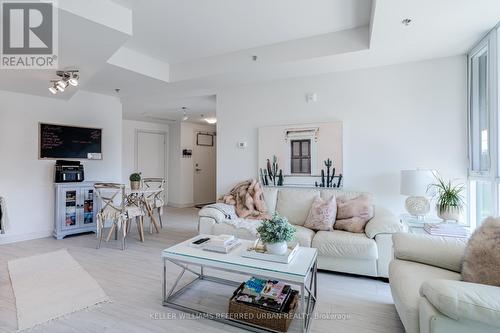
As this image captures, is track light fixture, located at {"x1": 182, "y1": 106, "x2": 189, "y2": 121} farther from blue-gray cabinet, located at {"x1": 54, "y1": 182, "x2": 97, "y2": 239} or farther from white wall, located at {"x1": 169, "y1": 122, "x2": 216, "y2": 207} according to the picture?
blue-gray cabinet, located at {"x1": 54, "y1": 182, "x2": 97, "y2": 239}

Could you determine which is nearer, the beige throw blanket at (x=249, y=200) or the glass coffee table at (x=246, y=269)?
the glass coffee table at (x=246, y=269)

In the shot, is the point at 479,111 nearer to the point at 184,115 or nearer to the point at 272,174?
the point at 272,174

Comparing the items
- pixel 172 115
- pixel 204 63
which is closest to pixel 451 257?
pixel 204 63

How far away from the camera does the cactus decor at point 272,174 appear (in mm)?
3959

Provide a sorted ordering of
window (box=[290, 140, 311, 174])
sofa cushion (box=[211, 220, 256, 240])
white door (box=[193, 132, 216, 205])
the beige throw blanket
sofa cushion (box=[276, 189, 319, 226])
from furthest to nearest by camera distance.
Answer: white door (box=[193, 132, 216, 205]) < window (box=[290, 140, 311, 174]) < the beige throw blanket < sofa cushion (box=[276, 189, 319, 226]) < sofa cushion (box=[211, 220, 256, 240])

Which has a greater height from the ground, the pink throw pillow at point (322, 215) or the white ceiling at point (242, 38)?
the white ceiling at point (242, 38)

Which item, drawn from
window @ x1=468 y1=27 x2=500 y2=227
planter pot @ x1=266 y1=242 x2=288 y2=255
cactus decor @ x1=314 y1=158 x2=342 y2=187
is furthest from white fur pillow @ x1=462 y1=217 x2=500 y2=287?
cactus decor @ x1=314 y1=158 x2=342 y2=187

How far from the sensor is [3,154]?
3.93 metres

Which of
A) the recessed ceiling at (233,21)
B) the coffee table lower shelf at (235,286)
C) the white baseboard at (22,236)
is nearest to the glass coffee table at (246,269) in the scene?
the coffee table lower shelf at (235,286)

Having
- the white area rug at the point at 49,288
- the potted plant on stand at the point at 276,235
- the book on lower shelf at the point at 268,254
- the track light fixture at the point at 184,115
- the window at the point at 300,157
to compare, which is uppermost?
the track light fixture at the point at 184,115

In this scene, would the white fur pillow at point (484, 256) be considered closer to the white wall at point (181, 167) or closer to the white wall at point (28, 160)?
the white wall at point (28, 160)

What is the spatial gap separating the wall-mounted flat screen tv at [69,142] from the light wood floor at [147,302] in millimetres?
1589

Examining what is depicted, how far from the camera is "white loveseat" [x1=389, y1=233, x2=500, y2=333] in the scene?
3.85 feet

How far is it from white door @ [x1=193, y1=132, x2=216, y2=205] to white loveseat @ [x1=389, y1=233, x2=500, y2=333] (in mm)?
6203
